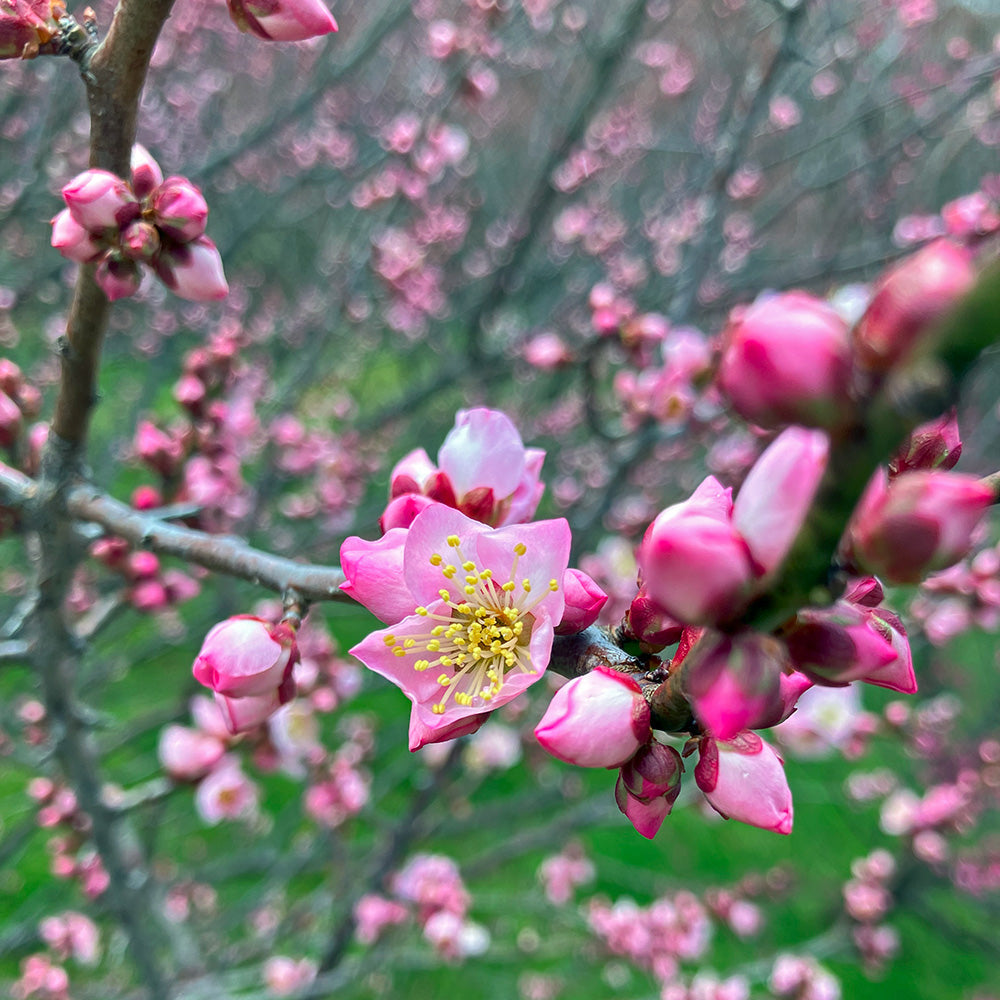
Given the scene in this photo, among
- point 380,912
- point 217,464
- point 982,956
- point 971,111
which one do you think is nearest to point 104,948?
point 380,912

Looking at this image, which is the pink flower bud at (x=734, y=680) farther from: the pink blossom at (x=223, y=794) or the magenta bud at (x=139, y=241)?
the pink blossom at (x=223, y=794)

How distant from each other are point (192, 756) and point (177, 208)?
3.72ft

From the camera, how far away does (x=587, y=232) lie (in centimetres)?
513

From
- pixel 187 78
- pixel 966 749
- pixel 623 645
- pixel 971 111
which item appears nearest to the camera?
pixel 623 645

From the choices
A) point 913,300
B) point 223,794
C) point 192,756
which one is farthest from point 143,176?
point 223,794

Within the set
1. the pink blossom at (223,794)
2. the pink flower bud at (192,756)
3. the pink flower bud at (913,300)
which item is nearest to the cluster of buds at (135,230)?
the pink flower bud at (913,300)

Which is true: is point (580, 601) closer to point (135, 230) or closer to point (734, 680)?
point (734, 680)

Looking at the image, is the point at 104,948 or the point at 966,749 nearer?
the point at 104,948

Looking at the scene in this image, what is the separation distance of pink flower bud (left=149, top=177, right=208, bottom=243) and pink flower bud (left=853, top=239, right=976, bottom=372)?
2.58 ft

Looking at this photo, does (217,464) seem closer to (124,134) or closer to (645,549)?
(124,134)

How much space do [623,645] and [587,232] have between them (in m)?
4.85

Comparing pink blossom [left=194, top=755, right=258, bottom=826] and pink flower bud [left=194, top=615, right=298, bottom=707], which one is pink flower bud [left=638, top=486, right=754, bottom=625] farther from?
pink blossom [left=194, top=755, right=258, bottom=826]

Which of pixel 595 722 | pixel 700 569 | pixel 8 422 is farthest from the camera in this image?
pixel 8 422

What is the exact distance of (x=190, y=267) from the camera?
0.92 metres
